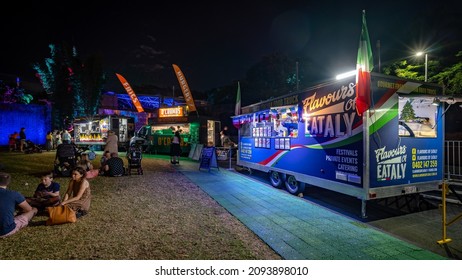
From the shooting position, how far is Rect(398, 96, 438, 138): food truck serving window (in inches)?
221

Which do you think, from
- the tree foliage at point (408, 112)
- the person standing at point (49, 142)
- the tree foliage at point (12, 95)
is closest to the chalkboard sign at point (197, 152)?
the tree foliage at point (408, 112)

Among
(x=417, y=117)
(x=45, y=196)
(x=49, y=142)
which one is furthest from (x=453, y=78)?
(x=49, y=142)

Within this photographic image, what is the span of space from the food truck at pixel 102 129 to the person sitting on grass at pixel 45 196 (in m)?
15.9

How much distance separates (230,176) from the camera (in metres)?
10.6

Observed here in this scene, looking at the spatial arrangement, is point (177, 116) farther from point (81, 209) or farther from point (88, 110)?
point (81, 209)

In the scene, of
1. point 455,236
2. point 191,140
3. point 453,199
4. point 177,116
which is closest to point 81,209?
point 455,236

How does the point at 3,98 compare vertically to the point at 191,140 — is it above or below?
above

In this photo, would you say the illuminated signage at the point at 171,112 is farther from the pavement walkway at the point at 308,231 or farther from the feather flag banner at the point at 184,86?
the pavement walkway at the point at 308,231

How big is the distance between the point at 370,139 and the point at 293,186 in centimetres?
297

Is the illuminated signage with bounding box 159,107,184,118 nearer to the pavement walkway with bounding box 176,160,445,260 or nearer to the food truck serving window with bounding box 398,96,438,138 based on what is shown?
the pavement walkway with bounding box 176,160,445,260

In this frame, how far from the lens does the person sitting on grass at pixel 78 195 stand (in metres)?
5.20

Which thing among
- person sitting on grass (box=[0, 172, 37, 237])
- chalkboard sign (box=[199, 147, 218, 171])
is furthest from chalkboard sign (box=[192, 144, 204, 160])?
person sitting on grass (box=[0, 172, 37, 237])

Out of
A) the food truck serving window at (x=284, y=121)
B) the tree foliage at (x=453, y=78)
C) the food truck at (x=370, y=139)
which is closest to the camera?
the food truck at (x=370, y=139)

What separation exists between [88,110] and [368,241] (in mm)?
29068
